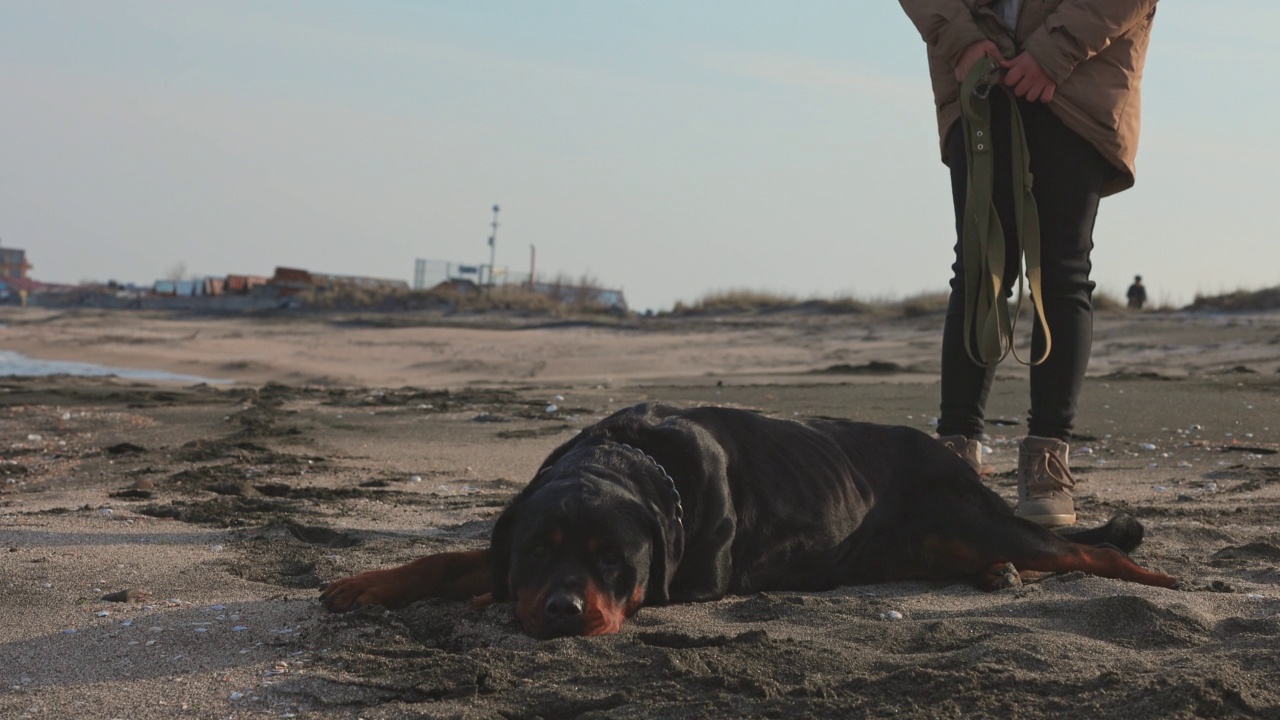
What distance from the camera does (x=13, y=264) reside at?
93312 millimetres

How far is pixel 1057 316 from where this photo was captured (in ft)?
14.2

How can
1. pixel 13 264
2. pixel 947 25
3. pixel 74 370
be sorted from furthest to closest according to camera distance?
1. pixel 13 264
2. pixel 74 370
3. pixel 947 25

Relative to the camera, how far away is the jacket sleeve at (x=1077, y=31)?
4078 mm

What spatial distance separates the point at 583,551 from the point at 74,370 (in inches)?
628

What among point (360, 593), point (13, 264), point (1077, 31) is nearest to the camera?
point (360, 593)

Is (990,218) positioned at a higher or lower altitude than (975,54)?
lower

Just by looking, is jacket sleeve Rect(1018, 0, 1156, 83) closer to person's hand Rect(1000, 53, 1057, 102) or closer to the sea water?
person's hand Rect(1000, 53, 1057, 102)

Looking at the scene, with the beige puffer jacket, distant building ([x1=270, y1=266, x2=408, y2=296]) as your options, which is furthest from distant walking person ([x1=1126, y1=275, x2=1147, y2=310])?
distant building ([x1=270, y1=266, x2=408, y2=296])

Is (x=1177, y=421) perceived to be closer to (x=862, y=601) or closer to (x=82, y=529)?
(x=862, y=601)

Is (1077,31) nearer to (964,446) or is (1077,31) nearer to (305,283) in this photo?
(964,446)

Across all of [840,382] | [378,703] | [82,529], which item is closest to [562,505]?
[378,703]

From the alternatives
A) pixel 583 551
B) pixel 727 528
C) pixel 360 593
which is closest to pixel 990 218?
pixel 727 528

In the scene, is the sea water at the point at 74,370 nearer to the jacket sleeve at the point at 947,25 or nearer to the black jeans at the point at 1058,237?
the jacket sleeve at the point at 947,25

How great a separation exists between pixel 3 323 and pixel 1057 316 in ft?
112
